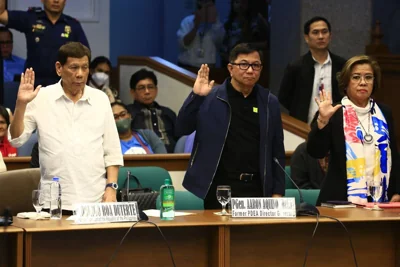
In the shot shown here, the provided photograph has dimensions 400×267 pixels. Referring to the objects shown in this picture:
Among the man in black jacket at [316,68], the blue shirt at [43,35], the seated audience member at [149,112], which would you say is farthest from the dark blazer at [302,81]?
the blue shirt at [43,35]

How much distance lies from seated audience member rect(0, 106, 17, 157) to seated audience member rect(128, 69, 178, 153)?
1309mm

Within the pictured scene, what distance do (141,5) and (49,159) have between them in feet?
22.6

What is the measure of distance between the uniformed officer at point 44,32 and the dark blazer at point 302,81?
5.62 ft

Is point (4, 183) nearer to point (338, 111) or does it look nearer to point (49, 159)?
point (49, 159)

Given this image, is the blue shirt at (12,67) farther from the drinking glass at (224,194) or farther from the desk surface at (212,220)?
the drinking glass at (224,194)

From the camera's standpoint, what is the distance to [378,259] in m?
4.76

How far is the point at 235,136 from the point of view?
5.22 m

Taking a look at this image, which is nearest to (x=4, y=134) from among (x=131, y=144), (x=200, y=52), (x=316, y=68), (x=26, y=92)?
(x=131, y=144)

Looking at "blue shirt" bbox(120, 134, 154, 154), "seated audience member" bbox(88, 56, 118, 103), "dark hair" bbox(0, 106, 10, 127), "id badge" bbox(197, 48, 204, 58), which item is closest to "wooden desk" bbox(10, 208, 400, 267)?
"dark hair" bbox(0, 106, 10, 127)

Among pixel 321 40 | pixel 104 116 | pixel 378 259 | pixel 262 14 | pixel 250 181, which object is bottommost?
pixel 378 259

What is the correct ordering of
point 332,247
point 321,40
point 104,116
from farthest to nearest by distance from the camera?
1. point 321,40
2. point 104,116
3. point 332,247

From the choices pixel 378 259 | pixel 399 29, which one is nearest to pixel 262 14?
pixel 399 29

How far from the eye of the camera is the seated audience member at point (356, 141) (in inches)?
204

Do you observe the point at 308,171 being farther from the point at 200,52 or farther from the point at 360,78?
the point at 200,52
